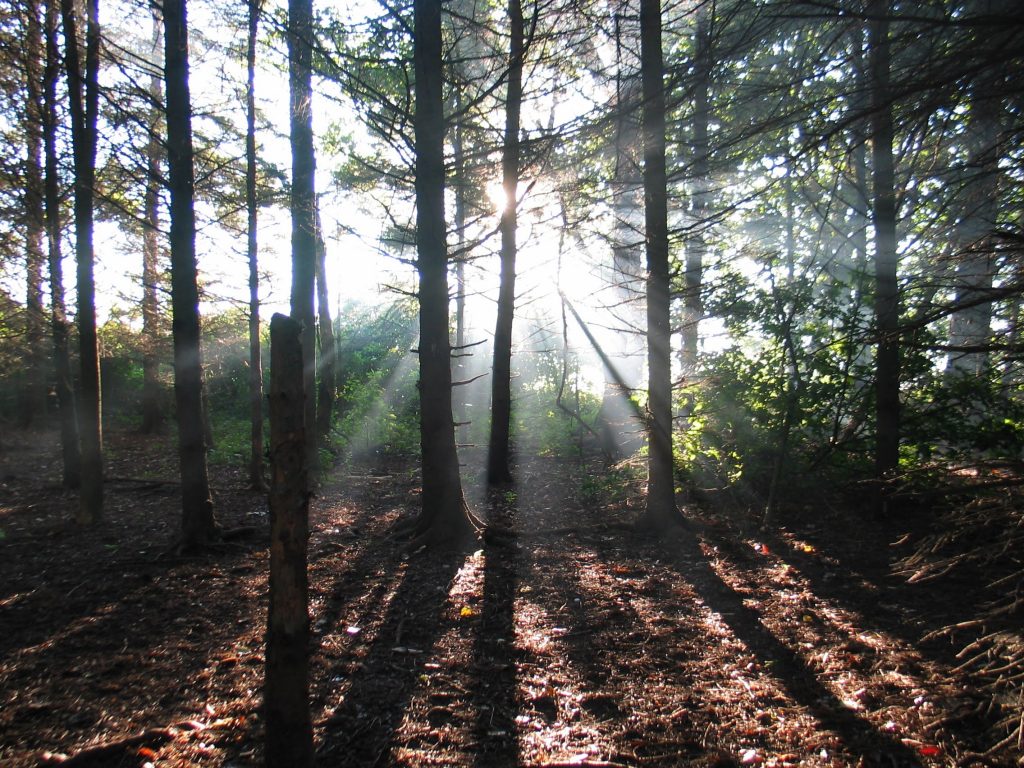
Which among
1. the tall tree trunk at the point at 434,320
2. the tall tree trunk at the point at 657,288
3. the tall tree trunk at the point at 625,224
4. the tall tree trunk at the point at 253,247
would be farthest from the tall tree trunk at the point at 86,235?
the tall tree trunk at the point at 657,288

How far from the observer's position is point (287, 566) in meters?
2.70

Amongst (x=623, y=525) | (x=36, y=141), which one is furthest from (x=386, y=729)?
(x=36, y=141)

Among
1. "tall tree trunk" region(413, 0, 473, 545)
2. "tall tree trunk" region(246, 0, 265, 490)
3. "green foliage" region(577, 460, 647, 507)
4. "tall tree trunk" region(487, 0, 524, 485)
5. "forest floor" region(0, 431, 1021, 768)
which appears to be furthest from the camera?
"tall tree trunk" region(487, 0, 524, 485)

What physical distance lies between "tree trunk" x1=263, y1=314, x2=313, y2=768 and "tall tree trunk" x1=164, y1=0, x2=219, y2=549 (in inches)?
191

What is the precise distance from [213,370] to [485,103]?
15.4 meters

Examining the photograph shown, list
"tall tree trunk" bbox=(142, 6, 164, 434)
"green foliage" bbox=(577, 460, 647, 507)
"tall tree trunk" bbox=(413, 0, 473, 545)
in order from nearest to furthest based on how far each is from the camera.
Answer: "tall tree trunk" bbox=(413, 0, 473, 545) < "green foliage" bbox=(577, 460, 647, 507) < "tall tree trunk" bbox=(142, 6, 164, 434)

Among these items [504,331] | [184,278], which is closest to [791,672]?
[184,278]

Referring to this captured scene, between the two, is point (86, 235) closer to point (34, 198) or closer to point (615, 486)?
point (34, 198)

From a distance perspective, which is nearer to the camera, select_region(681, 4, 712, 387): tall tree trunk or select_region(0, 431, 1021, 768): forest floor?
select_region(0, 431, 1021, 768): forest floor

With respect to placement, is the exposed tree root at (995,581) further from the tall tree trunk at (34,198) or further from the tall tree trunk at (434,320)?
the tall tree trunk at (34,198)

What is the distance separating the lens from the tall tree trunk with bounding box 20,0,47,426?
28.5 ft

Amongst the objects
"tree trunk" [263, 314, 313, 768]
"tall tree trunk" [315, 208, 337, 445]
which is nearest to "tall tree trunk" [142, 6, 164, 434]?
"tall tree trunk" [315, 208, 337, 445]

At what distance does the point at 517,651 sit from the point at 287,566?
2456 millimetres

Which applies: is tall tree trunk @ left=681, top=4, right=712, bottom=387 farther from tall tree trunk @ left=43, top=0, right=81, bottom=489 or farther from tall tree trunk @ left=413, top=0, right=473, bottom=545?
tall tree trunk @ left=43, top=0, right=81, bottom=489
